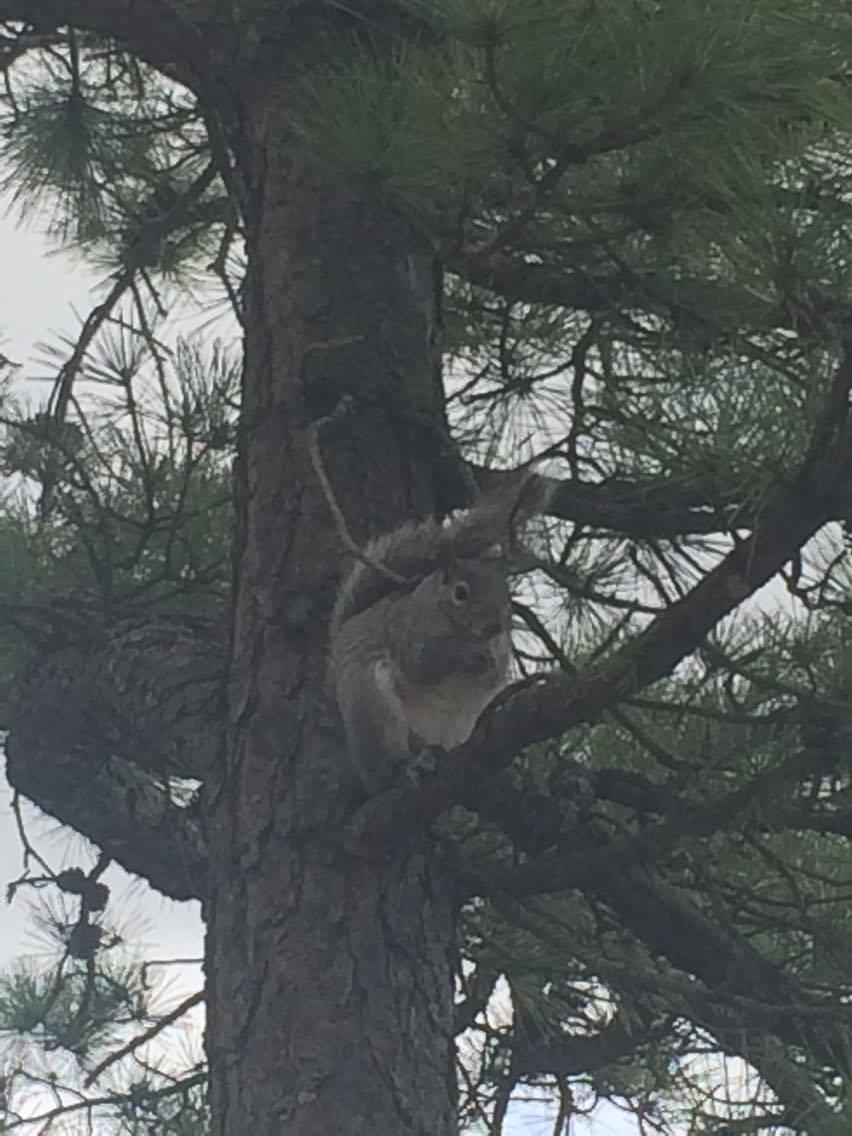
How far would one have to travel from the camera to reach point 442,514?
2.09m

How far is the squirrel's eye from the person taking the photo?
6.02ft

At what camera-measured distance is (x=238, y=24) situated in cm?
214

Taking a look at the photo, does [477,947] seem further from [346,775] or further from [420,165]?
[420,165]

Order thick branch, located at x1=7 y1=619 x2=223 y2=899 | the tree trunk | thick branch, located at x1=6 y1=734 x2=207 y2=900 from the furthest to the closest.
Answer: thick branch, located at x1=6 y1=734 x2=207 y2=900, thick branch, located at x1=7 y1=619 x2=223 y2=899, the tree trunk

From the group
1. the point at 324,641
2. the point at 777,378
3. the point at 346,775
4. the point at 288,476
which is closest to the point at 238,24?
the point at 288,476

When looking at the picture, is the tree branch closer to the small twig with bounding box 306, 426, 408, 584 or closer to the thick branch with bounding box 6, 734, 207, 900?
the small twig with bounding box 306, 426, 408, 584

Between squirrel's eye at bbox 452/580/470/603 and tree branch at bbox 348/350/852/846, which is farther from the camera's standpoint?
squirrel's eye at bbox 452/580/470/603

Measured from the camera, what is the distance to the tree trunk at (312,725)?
182cm

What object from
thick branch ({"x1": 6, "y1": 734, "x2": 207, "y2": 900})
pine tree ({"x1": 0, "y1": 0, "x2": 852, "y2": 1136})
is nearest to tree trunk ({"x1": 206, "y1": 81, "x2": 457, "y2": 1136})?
pine tree ({"x1": 0, "y1": 0, "x2": 852, "y2": 1136})

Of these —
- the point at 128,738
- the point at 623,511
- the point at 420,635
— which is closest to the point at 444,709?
the point at 420,635

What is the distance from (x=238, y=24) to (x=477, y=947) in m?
1.01

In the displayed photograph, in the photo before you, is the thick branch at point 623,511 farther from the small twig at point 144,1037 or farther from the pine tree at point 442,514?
the small twig at point 144,1037

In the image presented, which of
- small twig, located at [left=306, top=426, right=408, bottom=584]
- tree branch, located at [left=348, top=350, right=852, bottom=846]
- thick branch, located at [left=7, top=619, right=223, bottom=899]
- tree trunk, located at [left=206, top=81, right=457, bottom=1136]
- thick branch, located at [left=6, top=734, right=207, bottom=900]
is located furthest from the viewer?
thick branch, located at [left=6, top=734, right=207, bottom=900]

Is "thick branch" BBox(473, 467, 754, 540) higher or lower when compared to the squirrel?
higher
